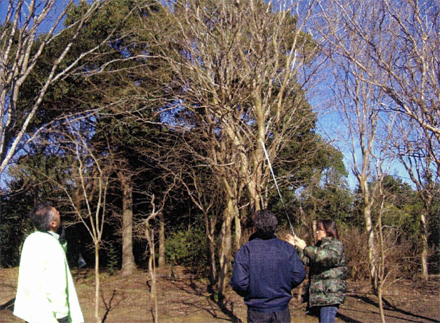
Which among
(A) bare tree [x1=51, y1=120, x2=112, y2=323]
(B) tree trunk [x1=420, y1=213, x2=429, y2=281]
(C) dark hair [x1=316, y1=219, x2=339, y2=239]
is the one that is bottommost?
(B) tree trunk [x1=420, y1=213, x2=429, y2=281]

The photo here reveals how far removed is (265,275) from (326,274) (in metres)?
0.90

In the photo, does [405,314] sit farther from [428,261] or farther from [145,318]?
[145,318]

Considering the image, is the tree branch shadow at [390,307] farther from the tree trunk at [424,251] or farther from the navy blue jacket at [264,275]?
the navy blue jacket at [264,275]

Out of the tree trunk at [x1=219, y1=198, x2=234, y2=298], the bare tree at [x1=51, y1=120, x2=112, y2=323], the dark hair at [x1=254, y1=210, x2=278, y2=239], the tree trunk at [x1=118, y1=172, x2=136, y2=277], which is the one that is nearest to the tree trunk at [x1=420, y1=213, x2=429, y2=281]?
the tree trunk at [x1=219, y1=198, x2=234, y2=298]

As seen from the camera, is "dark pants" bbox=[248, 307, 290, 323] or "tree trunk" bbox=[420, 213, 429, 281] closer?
"dark pants" bbox=[248, 307, 290, 323]

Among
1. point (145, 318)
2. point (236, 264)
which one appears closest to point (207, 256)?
point (145, 318)

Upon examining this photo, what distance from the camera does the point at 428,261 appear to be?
12336mm

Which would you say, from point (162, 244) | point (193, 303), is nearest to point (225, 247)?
point (193, 303)

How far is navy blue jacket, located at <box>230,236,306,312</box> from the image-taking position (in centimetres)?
273

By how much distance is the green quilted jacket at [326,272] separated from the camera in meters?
3.34

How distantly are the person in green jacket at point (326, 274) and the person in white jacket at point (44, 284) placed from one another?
1.74 m

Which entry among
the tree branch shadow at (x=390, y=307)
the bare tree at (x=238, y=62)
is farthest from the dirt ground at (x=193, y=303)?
the bare tree at (x=238, y=62)

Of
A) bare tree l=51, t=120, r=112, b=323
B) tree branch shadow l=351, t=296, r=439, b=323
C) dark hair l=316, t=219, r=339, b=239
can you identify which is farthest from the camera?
tree branch shadow l=351, t=296, r=439, b=323

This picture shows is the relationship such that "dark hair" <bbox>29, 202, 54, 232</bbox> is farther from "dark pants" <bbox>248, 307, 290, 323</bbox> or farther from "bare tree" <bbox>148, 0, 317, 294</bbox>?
"bare tree" <bbox>148, 0, 317, 294</bbox>
